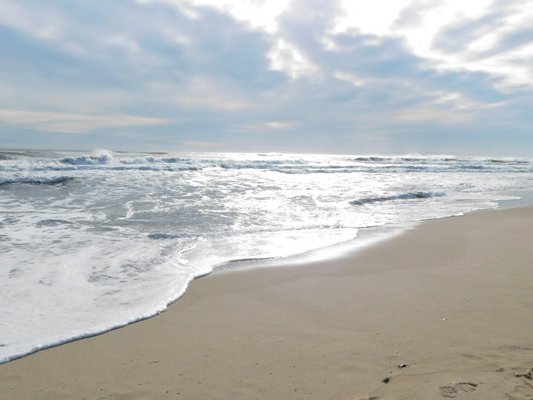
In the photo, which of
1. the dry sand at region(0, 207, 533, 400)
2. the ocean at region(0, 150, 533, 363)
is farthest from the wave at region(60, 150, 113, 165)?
the dry sand at region(0, 207, 533, 400)

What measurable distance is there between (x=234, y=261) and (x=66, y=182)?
12.5 m

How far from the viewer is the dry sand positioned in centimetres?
237

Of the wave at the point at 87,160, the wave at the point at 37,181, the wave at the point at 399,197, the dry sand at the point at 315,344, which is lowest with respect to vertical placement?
the dry sand at the point at 315,344

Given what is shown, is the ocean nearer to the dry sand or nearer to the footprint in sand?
the dry sand

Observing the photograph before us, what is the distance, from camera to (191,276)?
14.9ft

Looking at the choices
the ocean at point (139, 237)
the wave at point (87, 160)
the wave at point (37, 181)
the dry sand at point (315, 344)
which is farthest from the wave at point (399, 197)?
the wave at point (87, 160)

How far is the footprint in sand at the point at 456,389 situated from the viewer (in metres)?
2.24

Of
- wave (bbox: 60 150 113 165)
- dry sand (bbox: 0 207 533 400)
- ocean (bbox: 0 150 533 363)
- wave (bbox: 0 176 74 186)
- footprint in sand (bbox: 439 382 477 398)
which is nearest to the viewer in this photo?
footprint in sand (bbox: 439 382 477 398)

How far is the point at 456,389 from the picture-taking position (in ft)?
7.50

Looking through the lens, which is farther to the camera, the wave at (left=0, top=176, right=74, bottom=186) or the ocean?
the wave at (left=0, top=176, right=74, bottom=186)

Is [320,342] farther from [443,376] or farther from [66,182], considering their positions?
[66,182]

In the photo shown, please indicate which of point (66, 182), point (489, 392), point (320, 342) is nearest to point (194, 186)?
point (66, 182)

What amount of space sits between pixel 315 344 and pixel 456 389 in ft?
3.16

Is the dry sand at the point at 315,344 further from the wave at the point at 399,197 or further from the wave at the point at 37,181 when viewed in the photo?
the wave at the point at 37,181
